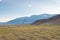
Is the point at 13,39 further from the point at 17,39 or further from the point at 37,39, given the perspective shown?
the point at 37,39

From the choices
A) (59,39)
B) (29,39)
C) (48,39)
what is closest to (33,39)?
(29,39)

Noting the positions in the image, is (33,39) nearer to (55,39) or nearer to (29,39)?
(29,39)

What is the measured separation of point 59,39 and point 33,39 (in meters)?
2.30

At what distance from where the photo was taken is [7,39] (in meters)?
14.4

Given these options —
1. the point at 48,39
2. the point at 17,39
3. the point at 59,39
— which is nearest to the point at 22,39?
the point at 17,39

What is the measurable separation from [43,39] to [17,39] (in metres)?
2.36

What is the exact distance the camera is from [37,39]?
14.0 meters

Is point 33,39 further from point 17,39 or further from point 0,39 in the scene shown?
point 0,39

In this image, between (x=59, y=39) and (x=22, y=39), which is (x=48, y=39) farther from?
(x=22, y=39)

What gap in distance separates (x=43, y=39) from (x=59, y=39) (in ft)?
4.63

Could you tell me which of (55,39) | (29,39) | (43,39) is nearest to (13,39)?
(29,39)

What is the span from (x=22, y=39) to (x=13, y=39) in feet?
2.67

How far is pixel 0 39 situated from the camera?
47.1 feet

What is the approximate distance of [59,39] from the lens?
14.0m
